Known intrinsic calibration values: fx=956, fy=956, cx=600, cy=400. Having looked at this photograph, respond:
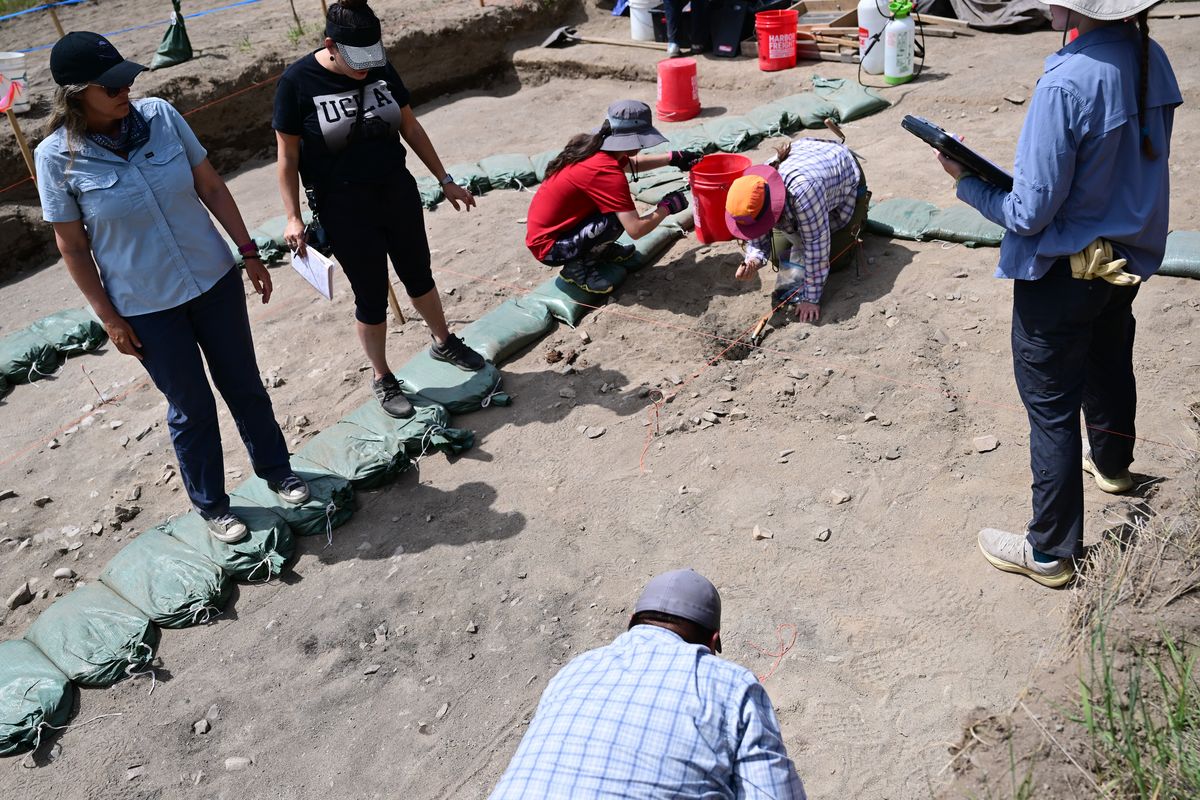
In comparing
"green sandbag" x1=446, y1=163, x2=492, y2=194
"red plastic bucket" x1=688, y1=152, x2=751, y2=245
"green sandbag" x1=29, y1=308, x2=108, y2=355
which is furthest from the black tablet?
"green sandbag" x1=29, y1=308, x2=108, y2=355

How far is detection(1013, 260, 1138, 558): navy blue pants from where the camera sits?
8.46ft

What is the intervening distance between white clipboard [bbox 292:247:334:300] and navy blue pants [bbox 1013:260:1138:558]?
2.47 m

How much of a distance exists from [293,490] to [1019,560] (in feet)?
8.83

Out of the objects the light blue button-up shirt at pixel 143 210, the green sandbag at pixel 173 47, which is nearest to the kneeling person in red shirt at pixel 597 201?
the light blue button-up shirt at pixel 143 210

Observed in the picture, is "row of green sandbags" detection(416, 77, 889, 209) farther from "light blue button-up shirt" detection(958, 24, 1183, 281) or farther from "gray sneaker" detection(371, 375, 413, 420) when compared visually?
"light blue button-up shirt" detection(958, 24, 1183, 281)

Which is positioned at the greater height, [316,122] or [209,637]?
[316,122]

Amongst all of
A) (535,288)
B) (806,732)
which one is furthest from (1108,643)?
(535,288)

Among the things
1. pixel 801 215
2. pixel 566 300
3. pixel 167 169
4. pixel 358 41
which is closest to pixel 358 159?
pixel 358 41

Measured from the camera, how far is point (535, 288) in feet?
17.6

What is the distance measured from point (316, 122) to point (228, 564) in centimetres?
174

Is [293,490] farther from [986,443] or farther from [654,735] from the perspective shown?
[986,443]

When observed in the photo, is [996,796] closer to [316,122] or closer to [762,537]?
[762,537]

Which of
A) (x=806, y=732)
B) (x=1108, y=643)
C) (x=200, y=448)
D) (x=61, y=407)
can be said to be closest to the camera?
(x=1108, y=643)

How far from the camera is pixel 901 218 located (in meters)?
5.10
